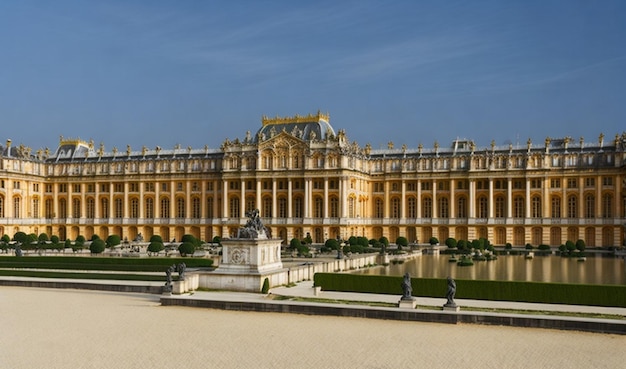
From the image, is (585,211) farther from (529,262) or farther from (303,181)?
(303,181)

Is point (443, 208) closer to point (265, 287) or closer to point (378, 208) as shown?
point (378, 208)

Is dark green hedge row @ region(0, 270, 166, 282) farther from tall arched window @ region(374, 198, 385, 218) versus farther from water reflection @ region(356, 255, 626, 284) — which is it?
tall arched window @ region(374, 198, 385, 218)

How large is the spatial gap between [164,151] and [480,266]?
45.3 m

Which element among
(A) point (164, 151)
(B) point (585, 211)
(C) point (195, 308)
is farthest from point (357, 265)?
(A) point (164, 151)

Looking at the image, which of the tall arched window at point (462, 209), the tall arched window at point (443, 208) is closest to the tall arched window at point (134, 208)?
the tall arched window at point (443, 208)

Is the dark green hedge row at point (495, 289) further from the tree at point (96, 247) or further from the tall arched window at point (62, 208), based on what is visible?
the tall arched window at point (62, 208)

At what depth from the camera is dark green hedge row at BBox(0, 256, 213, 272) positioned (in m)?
40.8

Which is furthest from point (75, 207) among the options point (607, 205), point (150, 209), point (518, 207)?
point (607, 205)

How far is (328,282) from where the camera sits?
105 ft

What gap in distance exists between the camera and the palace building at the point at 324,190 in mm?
68250

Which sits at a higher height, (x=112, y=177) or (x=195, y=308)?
(x=112, y=177)

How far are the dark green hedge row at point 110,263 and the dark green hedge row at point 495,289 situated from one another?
12137mm

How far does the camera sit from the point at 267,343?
20.8m

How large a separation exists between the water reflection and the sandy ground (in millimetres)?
14697
